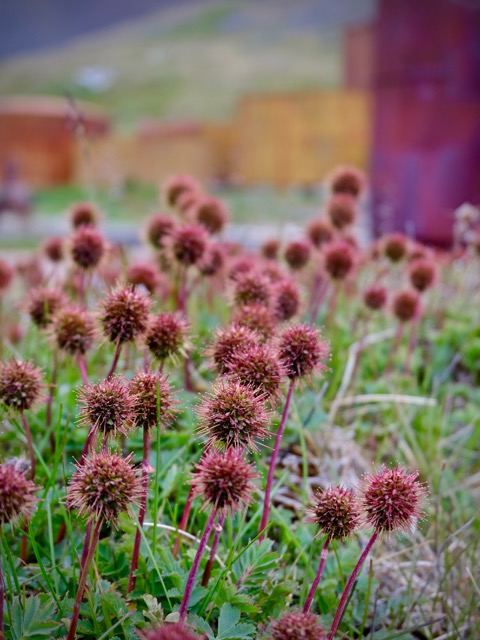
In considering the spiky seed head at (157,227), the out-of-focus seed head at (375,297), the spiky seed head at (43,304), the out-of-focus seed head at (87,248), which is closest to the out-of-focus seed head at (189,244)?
the out-of-focus seed head at (87,248)

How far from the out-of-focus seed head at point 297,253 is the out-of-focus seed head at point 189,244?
1.43 ft

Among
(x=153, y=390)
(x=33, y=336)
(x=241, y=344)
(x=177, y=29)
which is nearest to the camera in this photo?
(x=153, y=390)

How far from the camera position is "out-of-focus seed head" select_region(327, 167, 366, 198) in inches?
A: 91.7

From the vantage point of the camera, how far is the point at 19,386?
1.15m

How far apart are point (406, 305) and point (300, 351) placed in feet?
3.48

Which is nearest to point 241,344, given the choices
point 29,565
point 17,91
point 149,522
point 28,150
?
point 149,522

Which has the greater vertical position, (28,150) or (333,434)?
(28,150)

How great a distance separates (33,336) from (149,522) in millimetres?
1129

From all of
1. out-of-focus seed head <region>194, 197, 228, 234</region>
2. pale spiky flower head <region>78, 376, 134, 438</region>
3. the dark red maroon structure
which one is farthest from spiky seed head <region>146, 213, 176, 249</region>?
the dark red maroon structure

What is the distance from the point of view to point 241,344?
3.77 feet

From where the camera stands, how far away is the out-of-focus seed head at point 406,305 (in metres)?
2.09

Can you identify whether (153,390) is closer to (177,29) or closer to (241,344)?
(241,344)

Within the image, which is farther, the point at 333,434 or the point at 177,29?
the point at 177,29

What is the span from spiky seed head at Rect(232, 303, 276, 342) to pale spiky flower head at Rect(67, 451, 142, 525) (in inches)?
18.3
